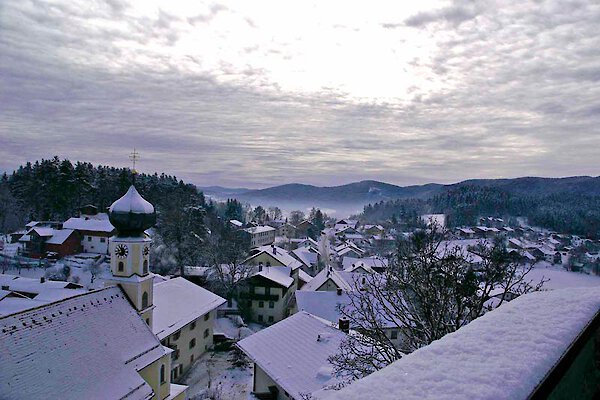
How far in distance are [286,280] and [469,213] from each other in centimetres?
11390

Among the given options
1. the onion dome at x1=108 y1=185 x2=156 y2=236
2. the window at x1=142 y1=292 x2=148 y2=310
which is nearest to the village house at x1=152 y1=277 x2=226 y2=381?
the window at x1=142 y1=292 x2=148 y2=310

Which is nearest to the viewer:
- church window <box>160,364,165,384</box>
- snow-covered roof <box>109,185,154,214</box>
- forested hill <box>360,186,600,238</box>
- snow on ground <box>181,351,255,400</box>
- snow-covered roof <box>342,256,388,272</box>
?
church window <box>160,364,165,384</box>

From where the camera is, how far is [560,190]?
18925cm

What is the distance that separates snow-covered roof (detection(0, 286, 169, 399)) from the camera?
11.5 metres

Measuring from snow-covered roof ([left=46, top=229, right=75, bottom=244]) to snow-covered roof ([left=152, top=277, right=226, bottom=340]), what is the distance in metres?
27.4

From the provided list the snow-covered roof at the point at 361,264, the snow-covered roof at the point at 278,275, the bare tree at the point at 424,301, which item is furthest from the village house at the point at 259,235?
the bare tree at the point at 424,301

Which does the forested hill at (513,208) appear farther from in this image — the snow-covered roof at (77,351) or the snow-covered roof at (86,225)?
the snow-covered roof at (77,351)

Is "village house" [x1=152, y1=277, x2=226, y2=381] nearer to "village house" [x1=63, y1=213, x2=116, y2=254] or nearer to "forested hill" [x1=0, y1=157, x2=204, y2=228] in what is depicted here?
"village house" [x1=63, y1=213, x2=116, y2=254]

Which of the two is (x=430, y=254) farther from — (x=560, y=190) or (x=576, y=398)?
(x=560, y=190)

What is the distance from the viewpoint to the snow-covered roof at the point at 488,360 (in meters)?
1.96

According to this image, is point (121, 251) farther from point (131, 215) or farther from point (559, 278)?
point (559, 278)

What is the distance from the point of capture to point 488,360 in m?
2.32

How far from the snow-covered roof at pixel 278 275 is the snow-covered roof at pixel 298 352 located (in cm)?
1683

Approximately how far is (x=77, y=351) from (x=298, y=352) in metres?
8.22
